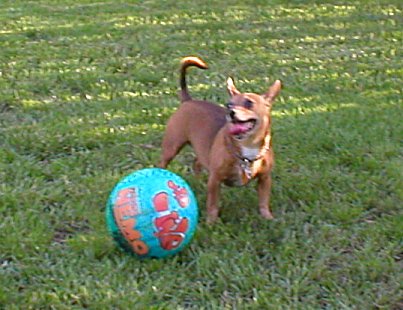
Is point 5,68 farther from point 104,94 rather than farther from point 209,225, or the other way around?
point 209,225

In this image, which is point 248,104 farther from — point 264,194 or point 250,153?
point 264,194

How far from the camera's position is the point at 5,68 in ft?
24.4

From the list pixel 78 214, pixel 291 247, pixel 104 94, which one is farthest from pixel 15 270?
pixel 104 94

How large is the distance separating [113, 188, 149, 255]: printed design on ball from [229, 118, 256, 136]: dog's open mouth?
1.86ft

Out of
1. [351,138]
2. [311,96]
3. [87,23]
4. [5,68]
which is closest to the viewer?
[351,138]

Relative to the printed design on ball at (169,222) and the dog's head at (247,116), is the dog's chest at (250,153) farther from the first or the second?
the printed design on ball at (169,222)

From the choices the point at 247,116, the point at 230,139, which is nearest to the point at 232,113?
the point at 247,116

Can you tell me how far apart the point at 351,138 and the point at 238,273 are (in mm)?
2066

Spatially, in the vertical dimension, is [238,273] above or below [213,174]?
below

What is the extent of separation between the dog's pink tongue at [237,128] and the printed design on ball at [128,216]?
22.2 inches

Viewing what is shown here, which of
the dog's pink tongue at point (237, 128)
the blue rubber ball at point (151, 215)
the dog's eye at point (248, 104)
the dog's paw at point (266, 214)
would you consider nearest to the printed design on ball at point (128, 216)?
the blue rubber ball at point (151, 215)

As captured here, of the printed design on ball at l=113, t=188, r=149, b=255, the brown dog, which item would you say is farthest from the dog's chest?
the printed design on ball at l=113, t=188, r=149, b=255

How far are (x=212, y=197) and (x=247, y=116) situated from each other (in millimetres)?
596

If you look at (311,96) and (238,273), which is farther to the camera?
(311,96)
